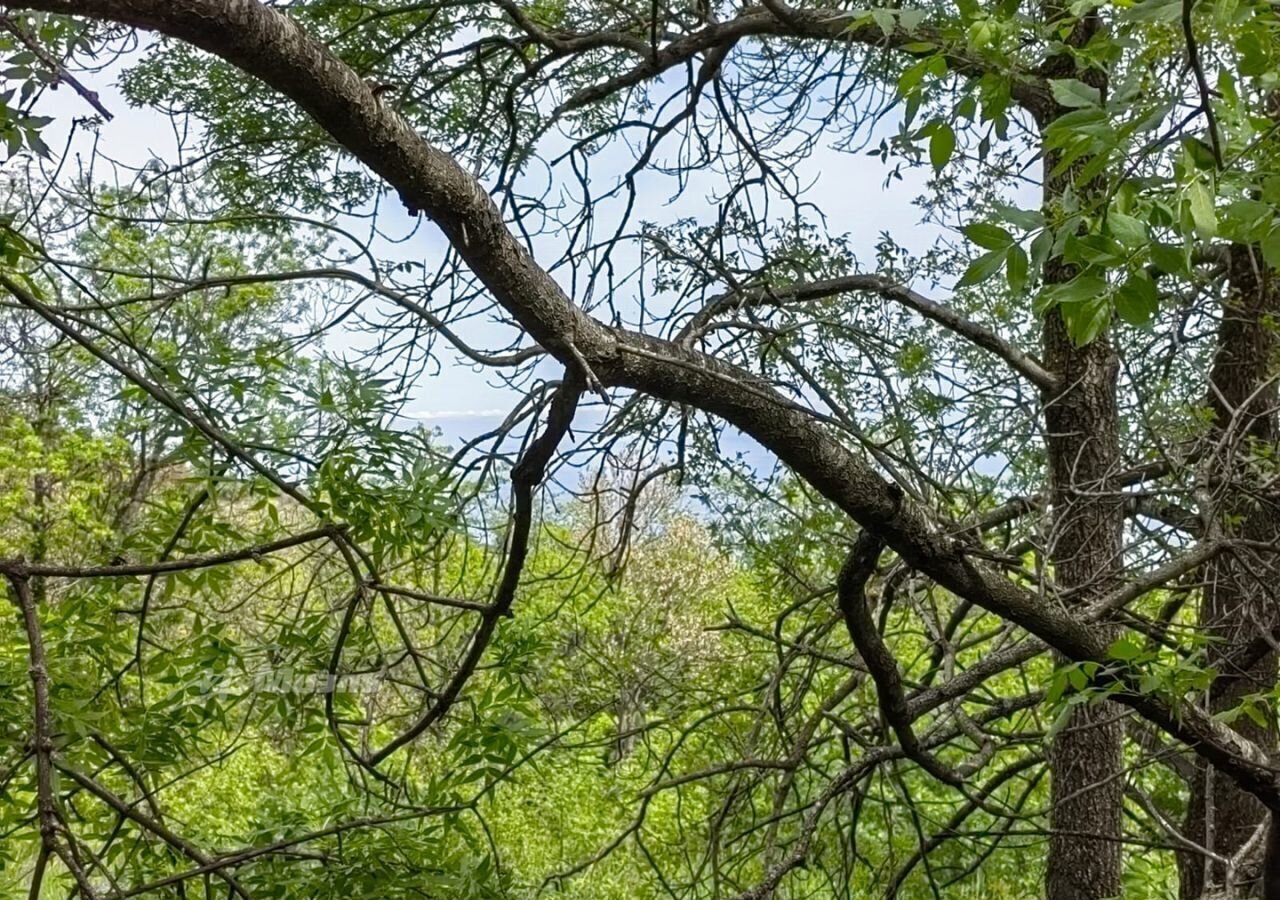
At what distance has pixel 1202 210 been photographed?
713mm

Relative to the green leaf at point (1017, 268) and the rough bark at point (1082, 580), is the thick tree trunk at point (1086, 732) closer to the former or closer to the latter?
the rough bark at point (1082, 580)

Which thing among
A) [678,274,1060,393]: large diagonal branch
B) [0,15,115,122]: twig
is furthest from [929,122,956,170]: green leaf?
[678,274,1060,393]: large diagonal branch

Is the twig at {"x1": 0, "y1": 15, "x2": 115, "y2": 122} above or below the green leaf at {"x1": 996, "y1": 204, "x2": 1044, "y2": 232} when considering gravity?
above

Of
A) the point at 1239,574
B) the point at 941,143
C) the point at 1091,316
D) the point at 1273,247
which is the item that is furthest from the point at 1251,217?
the point at 1239,574

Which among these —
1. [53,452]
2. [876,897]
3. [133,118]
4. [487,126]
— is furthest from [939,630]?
[53,452]

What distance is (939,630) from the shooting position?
2268mm

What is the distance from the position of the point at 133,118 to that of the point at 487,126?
101cm

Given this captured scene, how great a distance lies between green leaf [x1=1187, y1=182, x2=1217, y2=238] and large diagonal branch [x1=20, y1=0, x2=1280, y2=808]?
23.6 inches

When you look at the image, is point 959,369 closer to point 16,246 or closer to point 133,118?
point 16,246

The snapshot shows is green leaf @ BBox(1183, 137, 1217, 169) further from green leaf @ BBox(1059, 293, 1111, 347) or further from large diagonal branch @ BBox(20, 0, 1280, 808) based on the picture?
large diagonal branch @ BBox(20, 0, 1280, 808)

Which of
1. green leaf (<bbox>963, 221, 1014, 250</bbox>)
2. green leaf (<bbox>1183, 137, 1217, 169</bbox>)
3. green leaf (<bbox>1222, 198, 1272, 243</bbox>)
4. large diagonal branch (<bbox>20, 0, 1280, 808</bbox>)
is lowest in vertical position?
green leaf (<bbox>1222, 198, 1272, 243</bbox>)

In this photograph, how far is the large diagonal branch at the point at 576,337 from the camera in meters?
0.96

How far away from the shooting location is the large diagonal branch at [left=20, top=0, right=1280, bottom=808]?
0.96 metres

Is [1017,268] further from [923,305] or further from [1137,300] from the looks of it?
[923,305]
